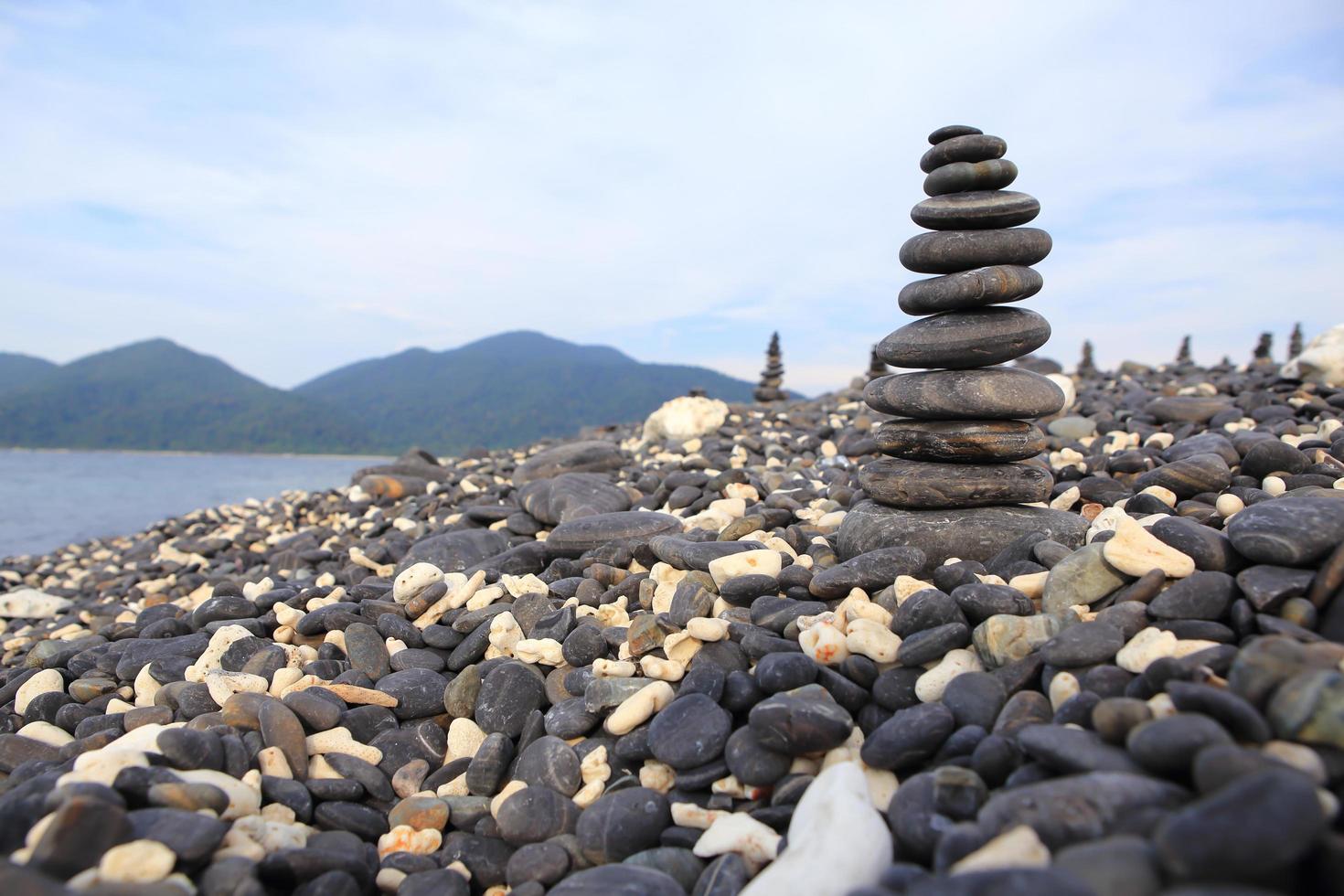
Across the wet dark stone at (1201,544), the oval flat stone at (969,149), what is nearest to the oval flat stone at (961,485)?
the wet dark stone at (1201,544)

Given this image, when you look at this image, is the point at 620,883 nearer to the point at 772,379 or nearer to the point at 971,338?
the point at 971,338

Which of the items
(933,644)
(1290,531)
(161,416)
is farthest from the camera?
(161,416)

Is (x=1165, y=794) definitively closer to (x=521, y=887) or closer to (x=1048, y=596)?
(x=1048, y=596)

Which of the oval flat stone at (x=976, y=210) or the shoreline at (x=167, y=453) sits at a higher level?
the oval flat stone at (x=976, y=210)

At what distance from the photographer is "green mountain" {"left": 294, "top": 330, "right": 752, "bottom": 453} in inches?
4547

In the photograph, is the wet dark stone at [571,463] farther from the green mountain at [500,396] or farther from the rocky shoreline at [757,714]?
the green mountain at [500,396]

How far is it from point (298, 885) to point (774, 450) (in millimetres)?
8694

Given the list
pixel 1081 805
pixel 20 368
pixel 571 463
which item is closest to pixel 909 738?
pixel 1081 805

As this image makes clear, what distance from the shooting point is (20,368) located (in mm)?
172875

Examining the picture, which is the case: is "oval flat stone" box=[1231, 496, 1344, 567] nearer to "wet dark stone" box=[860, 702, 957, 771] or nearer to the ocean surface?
"wet dark stone" box=[860, 702, 957, 771]

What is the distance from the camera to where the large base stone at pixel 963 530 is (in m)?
5.03

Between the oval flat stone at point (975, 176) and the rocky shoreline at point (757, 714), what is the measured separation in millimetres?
1983

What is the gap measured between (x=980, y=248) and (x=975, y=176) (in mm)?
553

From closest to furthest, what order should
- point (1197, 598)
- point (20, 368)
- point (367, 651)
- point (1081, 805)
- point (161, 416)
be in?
1. point (1081, 805)
2. point (1197, 598)
3. point (367, 651)
4. point (161, 416)
5. point (20, 368)
